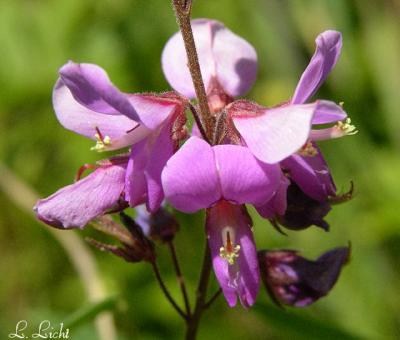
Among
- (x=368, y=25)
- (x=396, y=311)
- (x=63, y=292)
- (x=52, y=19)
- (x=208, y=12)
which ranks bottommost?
(x=396, y=311)

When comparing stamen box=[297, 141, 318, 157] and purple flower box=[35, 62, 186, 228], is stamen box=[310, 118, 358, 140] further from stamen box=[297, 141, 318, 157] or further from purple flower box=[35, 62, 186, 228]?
purple flower box=[35, 62, 186, 228]

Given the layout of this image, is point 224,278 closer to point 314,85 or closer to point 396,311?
point 314,85

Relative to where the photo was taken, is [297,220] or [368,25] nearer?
[297,220]

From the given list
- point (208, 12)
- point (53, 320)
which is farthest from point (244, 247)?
point (208, 12)

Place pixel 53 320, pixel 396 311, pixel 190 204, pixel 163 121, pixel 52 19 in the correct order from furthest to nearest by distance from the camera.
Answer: pixel 52 19 < pixel 396 311 < pixel 53 320 < pixel 163 121 < pixel 190 204

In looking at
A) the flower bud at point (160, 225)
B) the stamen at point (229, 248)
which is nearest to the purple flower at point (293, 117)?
the stamen at point (229, 248)

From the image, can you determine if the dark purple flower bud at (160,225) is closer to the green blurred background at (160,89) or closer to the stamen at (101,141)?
the stamen at (101,141)
